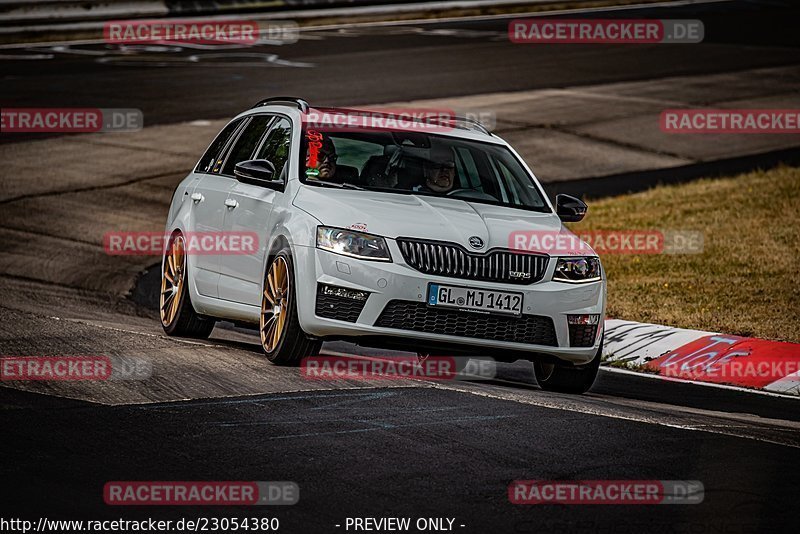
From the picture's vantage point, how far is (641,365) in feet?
39.5

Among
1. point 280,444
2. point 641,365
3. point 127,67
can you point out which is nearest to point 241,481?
point 280,444

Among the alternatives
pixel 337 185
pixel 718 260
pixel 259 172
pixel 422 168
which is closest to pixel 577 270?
pixel 422 168

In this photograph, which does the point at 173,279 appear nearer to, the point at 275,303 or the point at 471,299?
the point at 275,303

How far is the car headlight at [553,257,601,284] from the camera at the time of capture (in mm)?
9617

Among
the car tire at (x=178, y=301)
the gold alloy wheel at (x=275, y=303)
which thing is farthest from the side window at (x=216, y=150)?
the gold alloy wheel at (x=275, y=303)

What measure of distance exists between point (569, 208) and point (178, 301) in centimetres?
309

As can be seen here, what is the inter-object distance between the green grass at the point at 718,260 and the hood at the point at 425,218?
3.41m

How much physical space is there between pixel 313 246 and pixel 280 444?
2.25 m

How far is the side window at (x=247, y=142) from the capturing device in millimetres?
11352

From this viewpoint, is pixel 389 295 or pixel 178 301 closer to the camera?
pixel 389 295

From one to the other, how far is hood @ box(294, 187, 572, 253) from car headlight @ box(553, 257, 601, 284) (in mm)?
163

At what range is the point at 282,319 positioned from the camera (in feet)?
31.5

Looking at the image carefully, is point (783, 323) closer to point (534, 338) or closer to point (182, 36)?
point (534, 338)

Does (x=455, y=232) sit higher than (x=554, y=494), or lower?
higher
